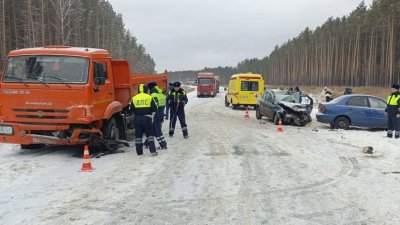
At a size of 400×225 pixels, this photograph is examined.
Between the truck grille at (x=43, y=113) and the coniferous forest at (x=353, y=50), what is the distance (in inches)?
1741

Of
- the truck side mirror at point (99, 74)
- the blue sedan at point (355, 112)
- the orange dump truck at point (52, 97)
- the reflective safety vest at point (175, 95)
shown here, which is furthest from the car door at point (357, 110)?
the orange dump truck at point (52, 97)

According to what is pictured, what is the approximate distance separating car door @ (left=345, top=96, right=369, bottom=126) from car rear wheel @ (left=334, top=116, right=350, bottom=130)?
7.8 inches

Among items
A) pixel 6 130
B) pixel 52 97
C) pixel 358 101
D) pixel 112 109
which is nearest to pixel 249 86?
pixel 358 101

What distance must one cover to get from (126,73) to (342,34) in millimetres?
75624

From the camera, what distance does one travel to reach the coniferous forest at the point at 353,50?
56.7 metres

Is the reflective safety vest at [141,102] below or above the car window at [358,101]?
above

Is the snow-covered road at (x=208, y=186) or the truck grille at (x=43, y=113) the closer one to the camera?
the snow-covered road at (x=208, y=186)

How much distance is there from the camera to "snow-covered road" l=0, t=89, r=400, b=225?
6.15 metres

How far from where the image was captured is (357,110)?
17.5 meters

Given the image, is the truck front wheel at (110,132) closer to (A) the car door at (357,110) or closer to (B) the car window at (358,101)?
(A) the car door at (357,110)

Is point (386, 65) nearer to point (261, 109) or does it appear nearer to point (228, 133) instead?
point (261, 109)

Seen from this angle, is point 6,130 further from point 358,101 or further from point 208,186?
point 358,101

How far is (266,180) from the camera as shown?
328 inches

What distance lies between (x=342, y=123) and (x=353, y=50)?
63.5 meters
